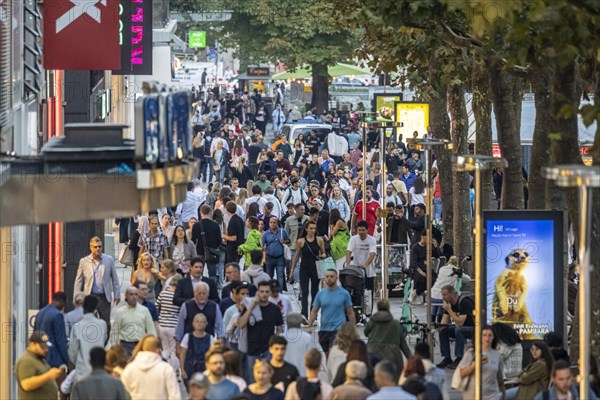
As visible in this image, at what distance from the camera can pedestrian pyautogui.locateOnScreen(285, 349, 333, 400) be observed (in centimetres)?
1481

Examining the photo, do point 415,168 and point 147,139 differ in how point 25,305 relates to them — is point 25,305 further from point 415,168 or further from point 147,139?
point 415,168

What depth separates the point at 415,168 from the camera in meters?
46.1

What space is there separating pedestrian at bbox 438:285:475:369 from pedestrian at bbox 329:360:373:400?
6.47 m

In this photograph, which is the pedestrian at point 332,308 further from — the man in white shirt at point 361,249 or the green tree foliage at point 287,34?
the green tree foliage at point 287,34

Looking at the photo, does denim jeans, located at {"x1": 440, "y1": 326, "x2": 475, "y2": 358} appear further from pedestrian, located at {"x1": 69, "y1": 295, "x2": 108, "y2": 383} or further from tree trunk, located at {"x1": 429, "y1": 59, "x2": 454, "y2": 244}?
tree trunk, located at {"x1": 429, "y1": 59, "x2": 454, "y2": 244}

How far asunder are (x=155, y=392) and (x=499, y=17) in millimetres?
4660

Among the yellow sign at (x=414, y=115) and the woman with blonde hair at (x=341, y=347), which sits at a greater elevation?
the yellow sign at (x=414, y=115)

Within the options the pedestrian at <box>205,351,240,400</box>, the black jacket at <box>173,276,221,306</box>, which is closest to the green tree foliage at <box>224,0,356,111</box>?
the black jacket at <box>173,276,221,306</box>

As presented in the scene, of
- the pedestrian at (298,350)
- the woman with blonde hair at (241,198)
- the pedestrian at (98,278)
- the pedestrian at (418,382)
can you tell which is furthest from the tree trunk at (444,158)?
the pedestrian at (418,382)

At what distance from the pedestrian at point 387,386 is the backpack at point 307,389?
88 centimetres

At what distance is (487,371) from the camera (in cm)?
1705

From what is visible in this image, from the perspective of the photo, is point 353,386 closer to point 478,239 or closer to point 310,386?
point 310,386

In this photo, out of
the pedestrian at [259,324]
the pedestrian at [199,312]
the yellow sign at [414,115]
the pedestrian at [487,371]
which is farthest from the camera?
the yellow sign at [414,115]

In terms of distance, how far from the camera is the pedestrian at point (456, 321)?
21.4 meters
